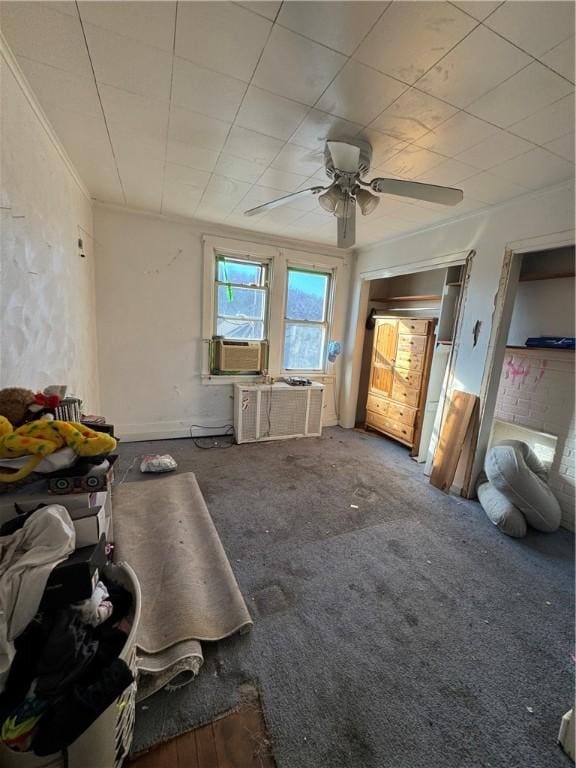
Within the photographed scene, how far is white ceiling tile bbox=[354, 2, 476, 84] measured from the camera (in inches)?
40.7

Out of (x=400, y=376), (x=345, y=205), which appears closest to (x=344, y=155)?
(x=345, y=205)

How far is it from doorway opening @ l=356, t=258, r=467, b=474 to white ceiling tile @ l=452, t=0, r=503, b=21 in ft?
6.64

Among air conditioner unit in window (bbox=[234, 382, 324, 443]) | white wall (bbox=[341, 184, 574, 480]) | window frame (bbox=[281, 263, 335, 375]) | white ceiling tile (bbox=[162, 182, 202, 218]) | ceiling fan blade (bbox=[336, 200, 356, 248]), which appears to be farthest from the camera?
window frame (bbox=[281, 263, 335, 375])

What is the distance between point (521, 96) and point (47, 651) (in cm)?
266

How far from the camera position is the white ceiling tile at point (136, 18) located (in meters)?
1.08

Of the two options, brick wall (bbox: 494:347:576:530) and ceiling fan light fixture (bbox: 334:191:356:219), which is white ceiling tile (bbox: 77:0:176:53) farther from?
brick wall (bbox: 494:347:576:530)

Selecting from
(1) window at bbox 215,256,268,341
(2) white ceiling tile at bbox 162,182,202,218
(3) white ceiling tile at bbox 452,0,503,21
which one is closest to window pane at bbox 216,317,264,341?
(1) window at bbox 215,256,268,341

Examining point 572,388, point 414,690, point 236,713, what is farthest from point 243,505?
point 572,388

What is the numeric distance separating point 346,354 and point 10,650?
13.5 feet

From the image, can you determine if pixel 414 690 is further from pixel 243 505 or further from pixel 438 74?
pixel 438 74

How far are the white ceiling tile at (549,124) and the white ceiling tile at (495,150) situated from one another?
0.05m

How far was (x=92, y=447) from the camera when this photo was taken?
1.07m

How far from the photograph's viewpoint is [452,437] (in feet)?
9.27

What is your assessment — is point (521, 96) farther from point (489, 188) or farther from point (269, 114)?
point (269, 114)
